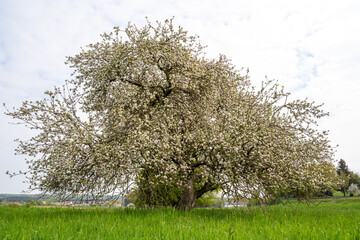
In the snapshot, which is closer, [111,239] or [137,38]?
[111,239]

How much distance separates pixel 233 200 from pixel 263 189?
1.67 meters

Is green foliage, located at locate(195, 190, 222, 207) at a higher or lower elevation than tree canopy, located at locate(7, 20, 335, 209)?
lower

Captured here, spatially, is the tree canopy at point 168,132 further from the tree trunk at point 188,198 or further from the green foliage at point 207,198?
the green foliage at point 207,198

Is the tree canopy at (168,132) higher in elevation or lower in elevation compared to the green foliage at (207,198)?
higher

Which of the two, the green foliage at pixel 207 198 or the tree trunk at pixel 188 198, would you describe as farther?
the green foliage at pixel 207 198

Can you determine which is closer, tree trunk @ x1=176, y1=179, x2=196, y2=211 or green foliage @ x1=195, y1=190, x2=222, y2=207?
tree trunk @ x1=176, y1=179, x2=196, y2=211

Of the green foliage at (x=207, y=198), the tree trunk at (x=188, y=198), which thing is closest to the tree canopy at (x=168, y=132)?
the tree trunk at (x=188, y=198)

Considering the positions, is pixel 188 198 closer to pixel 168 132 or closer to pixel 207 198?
pixel 168 132

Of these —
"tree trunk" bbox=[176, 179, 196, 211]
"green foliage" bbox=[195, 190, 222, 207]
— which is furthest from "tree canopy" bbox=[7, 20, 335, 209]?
"green foliage" bbox=[195, 190, 222, 207]

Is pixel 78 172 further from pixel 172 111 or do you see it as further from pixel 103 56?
pixel 103 56

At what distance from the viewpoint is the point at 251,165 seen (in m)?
11.0

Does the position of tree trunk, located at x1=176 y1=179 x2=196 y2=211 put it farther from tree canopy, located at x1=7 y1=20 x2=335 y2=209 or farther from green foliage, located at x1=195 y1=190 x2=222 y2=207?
green foliage, located at x1=195 y1=190 x2=222 y2=207

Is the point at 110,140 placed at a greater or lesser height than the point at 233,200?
greater

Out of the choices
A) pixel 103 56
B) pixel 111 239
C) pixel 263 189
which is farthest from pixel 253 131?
Result: pixel 103 56
